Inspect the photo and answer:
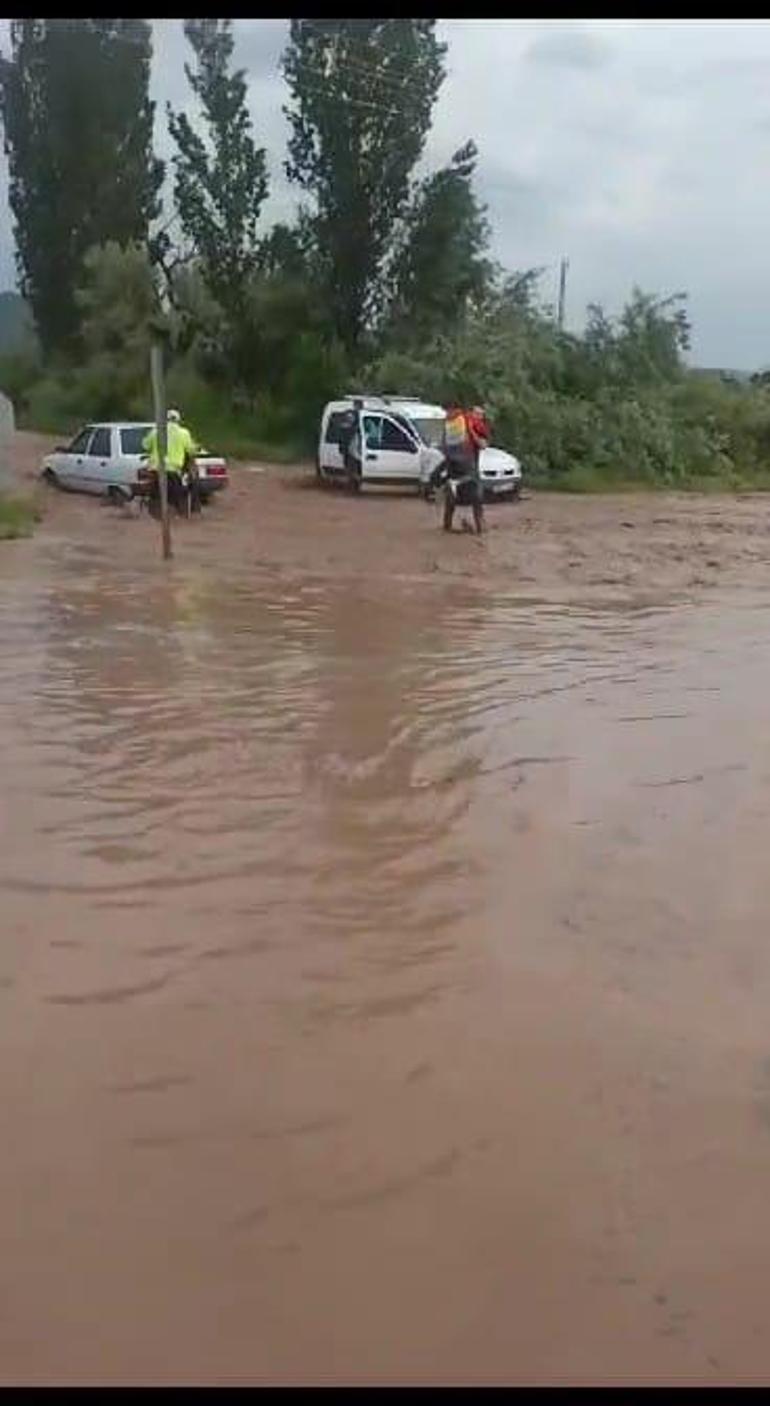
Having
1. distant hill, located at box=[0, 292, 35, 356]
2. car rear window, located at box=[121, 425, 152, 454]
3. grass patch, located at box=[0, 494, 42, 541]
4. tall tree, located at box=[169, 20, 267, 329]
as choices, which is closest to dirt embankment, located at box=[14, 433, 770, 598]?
grass patch, located at box=[0, 494, 42, 541]

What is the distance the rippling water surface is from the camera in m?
2.79

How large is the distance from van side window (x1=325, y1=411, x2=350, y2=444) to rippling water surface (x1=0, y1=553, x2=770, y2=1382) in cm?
412

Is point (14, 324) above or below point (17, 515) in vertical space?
above

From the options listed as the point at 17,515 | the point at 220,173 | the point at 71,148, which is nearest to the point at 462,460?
the point at 17,515

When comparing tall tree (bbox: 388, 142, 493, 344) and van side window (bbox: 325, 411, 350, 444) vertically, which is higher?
tall tree (bbox: 388, 142, 493, 344)

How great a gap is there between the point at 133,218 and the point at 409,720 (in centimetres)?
372

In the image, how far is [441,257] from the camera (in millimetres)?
5250

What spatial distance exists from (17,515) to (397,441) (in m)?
5.32

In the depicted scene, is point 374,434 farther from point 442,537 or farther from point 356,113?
point 356,113

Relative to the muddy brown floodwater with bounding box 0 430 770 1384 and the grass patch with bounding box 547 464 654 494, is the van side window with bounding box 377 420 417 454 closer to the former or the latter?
the grass patch with bounding box 547 464 654 494

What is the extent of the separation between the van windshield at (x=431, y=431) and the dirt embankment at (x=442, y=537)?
0.80 meters

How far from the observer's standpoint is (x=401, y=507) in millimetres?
19828

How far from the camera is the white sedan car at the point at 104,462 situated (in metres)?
19.9

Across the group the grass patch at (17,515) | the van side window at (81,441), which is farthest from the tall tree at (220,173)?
the van side window at (81,441)
